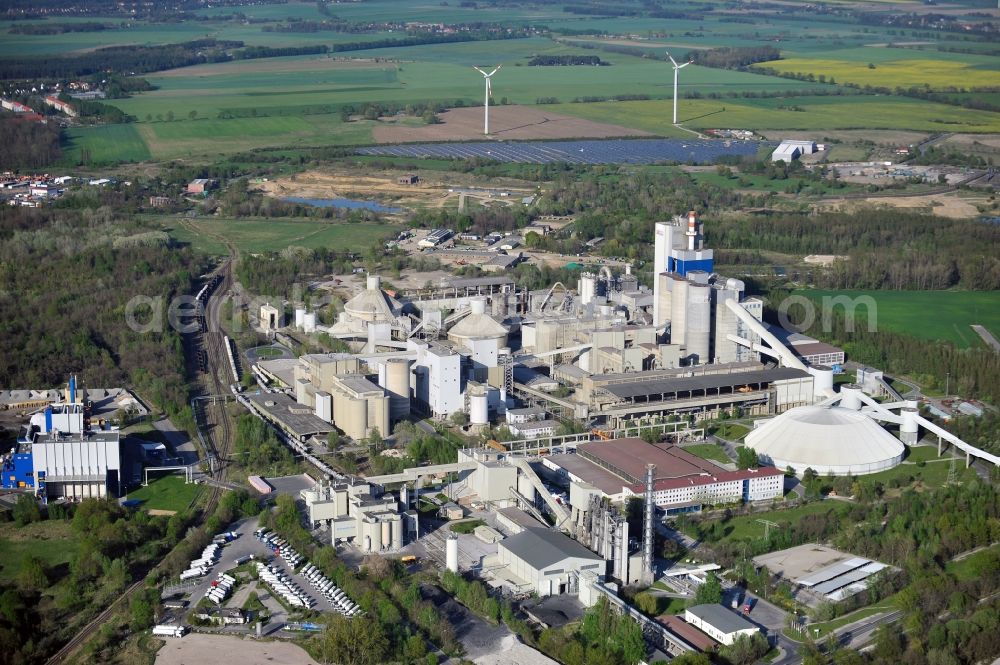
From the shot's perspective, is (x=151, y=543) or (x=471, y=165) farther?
(x=471, y=165)

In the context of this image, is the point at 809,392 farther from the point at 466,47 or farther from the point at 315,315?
the point at 466,47

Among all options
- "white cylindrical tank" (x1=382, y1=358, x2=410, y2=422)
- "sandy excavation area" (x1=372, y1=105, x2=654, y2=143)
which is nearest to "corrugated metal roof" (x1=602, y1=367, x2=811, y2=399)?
"white cylindrical tank" (x1=382, y1=358, x2=410, y2=422)

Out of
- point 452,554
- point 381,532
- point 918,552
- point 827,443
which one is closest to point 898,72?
point 827,443

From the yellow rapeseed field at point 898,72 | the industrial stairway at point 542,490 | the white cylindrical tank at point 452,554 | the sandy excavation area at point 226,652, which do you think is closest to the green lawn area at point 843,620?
the industrial stairway at point 542,490

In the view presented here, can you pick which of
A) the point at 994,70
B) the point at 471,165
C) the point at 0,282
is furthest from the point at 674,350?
the point at 994,70

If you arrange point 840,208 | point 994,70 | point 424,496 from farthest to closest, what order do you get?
1. point 994,70
2. point 840,208
3. point 424,496

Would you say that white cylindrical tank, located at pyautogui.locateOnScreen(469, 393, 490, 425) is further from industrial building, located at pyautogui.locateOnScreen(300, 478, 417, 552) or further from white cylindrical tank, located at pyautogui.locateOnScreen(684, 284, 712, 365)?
white cylindrical tank, located at pyautogui.locateOnScreen(684, 284, 712, 365)
